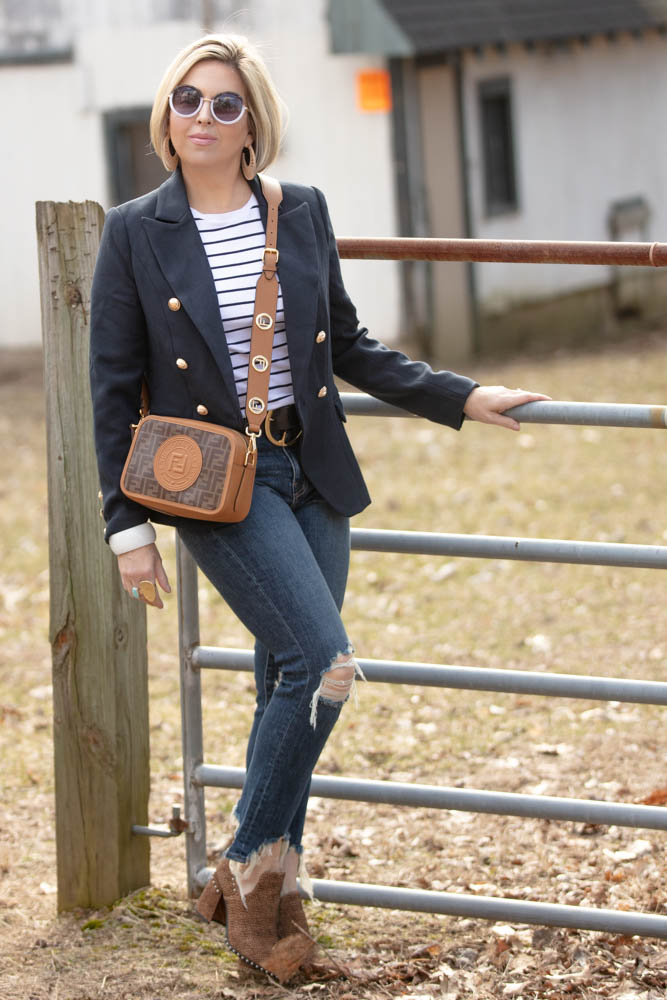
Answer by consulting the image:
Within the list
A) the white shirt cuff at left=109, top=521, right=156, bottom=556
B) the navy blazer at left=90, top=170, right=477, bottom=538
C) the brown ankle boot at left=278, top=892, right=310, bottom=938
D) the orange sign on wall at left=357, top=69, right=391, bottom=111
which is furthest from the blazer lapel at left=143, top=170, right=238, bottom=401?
the orange sign on wall at left=357, top=69, right=391, bottom=111

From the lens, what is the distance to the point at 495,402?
3119mm

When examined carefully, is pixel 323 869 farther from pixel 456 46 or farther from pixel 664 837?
pixel 456 46

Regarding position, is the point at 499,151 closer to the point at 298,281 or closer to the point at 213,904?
the point at 298,281

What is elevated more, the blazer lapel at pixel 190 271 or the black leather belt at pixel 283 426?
the blazer lapel at pixel 190 271

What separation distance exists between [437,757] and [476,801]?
5.32 feet

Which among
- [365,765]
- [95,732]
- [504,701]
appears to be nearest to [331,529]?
[95,732]

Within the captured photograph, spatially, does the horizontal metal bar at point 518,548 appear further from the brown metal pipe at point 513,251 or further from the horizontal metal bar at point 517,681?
the brown metal pipe at point 513,251

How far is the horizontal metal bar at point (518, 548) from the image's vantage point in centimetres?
307

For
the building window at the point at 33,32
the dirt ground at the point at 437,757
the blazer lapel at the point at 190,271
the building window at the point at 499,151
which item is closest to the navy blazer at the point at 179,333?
the blazer lapel at the point at 190,271

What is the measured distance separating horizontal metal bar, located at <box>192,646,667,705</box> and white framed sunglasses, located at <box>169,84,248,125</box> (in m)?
1.18

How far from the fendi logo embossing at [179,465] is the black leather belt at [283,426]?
175 mm

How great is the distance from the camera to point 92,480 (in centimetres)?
344

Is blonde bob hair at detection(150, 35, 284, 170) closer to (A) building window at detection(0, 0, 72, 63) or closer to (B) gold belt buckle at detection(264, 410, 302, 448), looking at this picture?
(B) gold belt buckle at detection(264, 410, 302, 448)

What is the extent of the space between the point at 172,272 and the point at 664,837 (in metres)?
2.25
